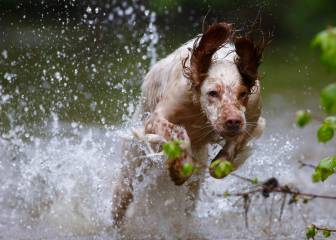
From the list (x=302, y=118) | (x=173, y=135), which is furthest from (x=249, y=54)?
(x=302, y=118)

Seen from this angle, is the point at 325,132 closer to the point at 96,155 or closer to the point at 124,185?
the point at 124,185

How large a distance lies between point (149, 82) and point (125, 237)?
126 centimetres

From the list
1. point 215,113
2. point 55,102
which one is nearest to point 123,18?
point 55,102

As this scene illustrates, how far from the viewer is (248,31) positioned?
16.7ft

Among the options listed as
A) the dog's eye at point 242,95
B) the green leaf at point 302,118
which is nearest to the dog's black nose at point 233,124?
the dog's eye at point 242,95

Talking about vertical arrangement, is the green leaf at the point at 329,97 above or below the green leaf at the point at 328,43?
below

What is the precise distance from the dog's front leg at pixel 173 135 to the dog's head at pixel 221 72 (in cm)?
22

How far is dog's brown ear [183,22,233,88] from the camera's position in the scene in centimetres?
489

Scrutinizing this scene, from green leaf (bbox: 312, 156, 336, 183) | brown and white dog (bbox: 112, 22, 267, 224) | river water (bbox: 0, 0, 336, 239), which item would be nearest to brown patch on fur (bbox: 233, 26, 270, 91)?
brown and white dog (bbox: 112, 22, 267, 224)

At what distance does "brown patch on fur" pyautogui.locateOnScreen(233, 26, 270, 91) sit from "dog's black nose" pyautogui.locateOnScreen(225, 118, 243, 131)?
15.8 inches

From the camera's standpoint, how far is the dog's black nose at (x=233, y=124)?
4.62m

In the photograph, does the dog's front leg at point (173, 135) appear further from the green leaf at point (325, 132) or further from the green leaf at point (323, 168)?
the green leaf at point (325, 132)

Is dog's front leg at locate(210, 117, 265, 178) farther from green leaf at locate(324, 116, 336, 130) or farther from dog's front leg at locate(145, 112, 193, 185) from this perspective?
green leaf at locate(324, 116, 336, 130)

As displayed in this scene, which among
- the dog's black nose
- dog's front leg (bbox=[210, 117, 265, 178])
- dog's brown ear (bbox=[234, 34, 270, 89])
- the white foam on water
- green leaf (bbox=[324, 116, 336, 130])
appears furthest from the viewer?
the white foam on water
